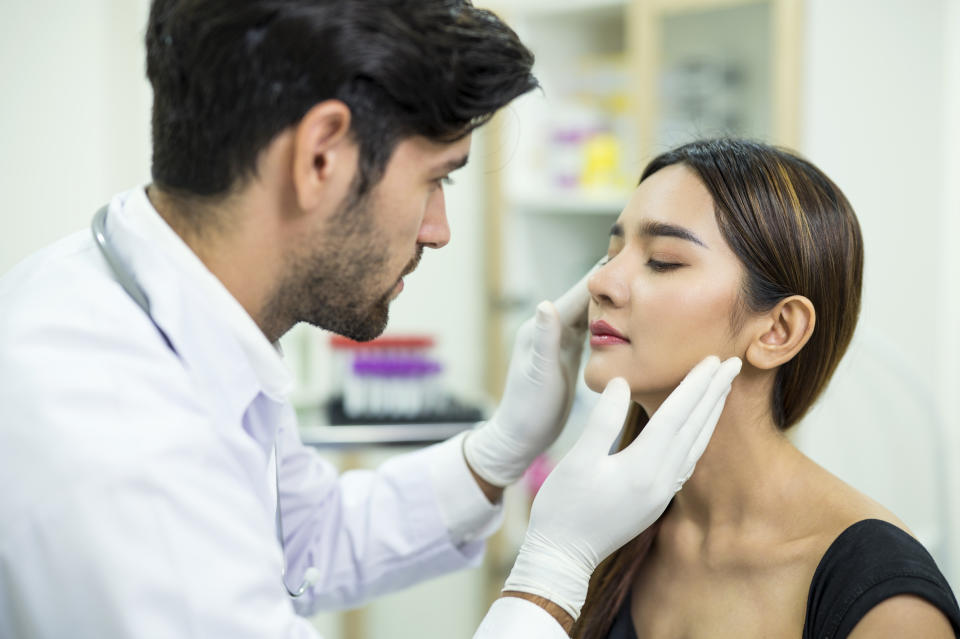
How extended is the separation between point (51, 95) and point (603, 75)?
165cm

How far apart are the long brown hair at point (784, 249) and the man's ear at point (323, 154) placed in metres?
0.50

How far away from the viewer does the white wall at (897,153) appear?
2158mm

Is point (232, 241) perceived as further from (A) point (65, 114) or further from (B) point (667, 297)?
(A) point (65, 114)

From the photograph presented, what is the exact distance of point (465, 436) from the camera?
146 centimetres

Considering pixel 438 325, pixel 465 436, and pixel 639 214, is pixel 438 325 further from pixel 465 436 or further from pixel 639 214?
pixel 639 214

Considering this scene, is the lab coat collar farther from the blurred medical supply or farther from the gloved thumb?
the blurred medical supply

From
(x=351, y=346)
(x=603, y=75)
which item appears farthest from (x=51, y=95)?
(x=603, y=75)

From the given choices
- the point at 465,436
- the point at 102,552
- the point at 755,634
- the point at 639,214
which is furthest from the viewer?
the point at 465,436

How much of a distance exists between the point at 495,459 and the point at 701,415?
1.29 ft

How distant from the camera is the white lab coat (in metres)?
0.77

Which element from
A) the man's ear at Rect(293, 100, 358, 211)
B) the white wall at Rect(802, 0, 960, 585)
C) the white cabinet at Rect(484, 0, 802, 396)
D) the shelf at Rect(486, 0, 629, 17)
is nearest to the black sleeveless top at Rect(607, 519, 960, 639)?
the man's ear at Rect(293, 100, 358, 211)

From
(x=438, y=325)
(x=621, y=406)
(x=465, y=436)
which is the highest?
(x=621, y=406)

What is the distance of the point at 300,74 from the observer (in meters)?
0.92

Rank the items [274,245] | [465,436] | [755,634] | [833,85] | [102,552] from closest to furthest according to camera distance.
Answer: [102,552], [274,245], [755,634], [465,436], [833,85]
